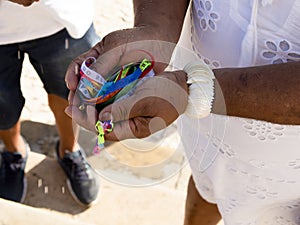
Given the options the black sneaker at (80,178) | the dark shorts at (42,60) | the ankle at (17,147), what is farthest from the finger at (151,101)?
the ankle at (17,147)

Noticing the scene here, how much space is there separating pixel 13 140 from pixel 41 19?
0.60 m

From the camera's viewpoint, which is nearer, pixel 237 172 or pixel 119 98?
pixel 119 98

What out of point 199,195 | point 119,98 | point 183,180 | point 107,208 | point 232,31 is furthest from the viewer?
point 183,180

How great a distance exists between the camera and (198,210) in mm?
1613

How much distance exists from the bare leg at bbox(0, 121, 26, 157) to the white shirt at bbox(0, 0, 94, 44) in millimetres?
457

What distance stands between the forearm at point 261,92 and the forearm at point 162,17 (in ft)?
0.62

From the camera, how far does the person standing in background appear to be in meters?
1.64

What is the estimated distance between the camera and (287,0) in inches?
37.5

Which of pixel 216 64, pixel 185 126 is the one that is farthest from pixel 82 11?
pixel 216 64

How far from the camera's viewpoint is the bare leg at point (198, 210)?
1.59 m

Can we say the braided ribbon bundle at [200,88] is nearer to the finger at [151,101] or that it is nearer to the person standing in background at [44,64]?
the finger at [151,101]

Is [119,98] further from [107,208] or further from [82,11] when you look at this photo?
[107,208]

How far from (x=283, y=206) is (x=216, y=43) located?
448 millimetres

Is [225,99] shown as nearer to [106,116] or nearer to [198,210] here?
[106,116]
